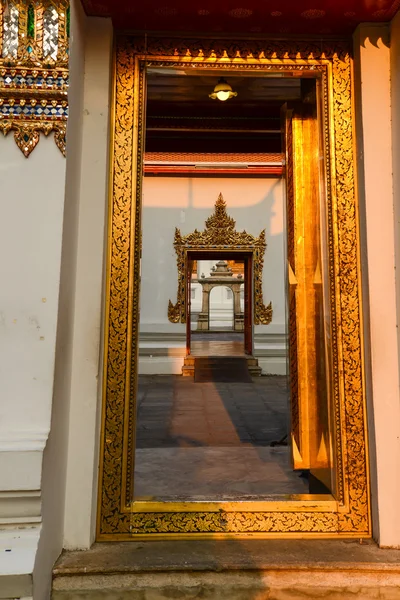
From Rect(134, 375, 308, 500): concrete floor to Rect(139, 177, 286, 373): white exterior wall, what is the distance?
1.59 metres

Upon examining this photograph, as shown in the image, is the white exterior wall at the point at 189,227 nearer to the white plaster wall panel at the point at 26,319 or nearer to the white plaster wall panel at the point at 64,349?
the white plaster wall panel at the point at 64,349

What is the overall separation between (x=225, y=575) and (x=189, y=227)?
248 inches

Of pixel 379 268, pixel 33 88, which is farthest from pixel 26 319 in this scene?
pixel 379 268

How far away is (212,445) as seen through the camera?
3225 mm

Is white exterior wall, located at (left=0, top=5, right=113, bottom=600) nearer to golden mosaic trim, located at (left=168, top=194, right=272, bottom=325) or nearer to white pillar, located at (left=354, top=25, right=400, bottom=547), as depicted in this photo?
white pillar, located at (left=354, top=25, right=400, bottom=547)

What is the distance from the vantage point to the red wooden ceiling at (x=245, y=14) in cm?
174

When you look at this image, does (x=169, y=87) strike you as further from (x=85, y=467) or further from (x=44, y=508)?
(x=44, y=508)

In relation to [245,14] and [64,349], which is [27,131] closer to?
[64,349]

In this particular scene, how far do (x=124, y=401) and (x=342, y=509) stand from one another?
1.07 m

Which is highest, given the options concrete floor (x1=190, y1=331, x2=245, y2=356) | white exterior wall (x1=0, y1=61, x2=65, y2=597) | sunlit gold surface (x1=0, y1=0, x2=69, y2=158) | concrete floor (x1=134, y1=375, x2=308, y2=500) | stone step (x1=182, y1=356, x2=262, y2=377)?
sunlit gold surface (x1=0, y1=0, x2=69, y2=158)

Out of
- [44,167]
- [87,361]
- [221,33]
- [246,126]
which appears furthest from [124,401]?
[246,126]

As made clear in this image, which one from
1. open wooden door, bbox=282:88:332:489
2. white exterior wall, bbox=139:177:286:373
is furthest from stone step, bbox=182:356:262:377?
open wooden door, bbox=282:88:332:489

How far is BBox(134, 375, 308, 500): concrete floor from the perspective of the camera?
7.66 feet

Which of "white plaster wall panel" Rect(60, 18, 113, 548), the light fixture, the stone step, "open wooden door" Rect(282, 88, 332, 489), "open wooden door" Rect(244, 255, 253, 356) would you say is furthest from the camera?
"open wooden door" Rect(244, 255, 253, 356)
